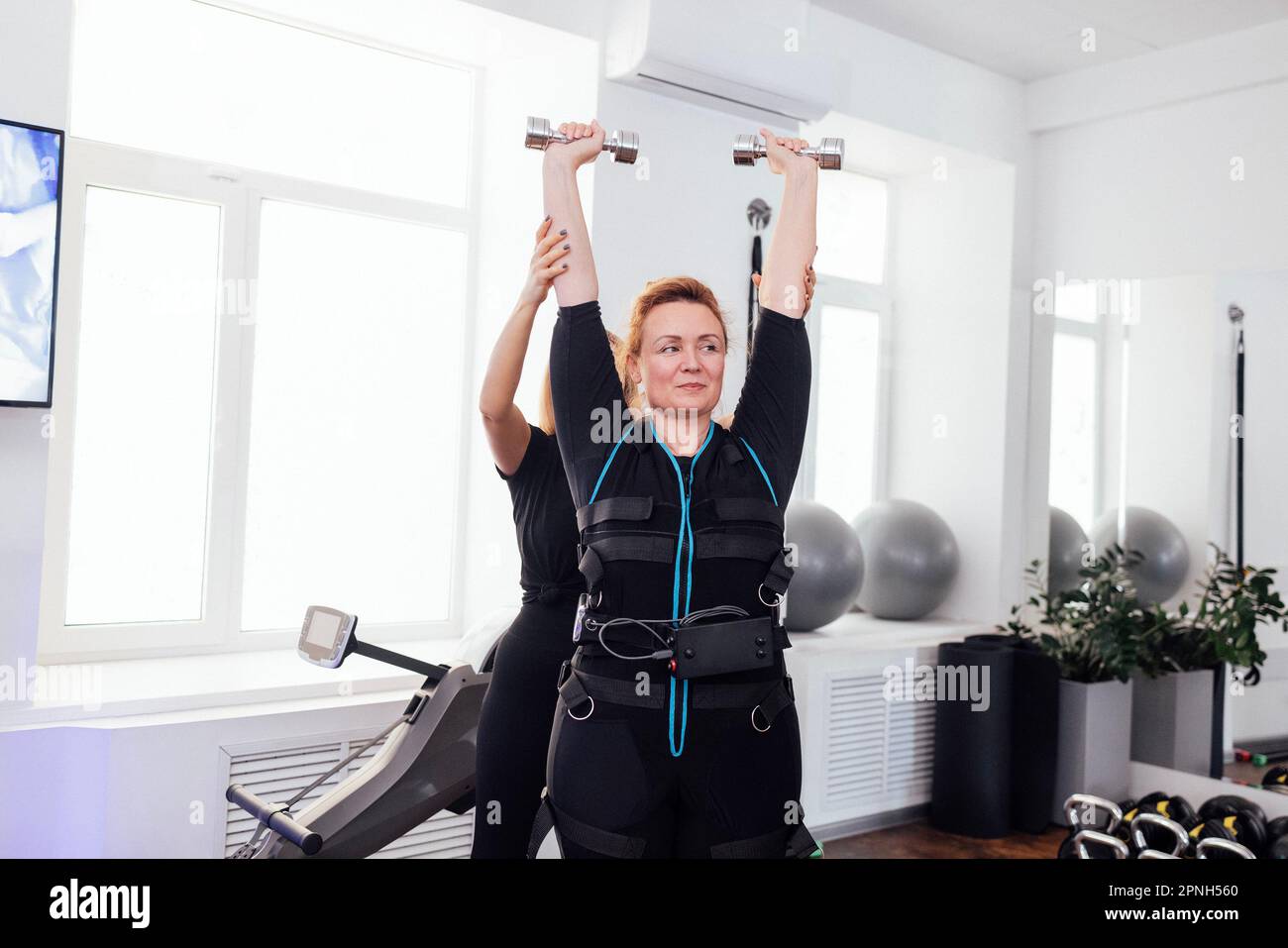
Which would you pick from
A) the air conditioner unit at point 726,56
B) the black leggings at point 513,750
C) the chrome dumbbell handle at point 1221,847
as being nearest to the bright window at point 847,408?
the air conditioner unit at point 726,56

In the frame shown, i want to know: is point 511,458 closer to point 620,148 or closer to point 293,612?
point 620,148

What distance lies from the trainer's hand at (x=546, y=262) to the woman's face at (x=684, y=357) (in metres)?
0.17

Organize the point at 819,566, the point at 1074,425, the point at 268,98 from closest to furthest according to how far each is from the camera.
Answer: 1. the point at 268,98
2. the point at 819,566
3. the point at 1074,425

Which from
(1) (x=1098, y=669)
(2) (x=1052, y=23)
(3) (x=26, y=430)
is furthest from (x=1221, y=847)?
(3) (x=26, y=430)

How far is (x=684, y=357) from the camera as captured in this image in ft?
5.01

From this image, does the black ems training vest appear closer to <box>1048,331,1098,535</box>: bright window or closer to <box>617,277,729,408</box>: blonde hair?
<box>617,277,729,408</box>: blonde hair

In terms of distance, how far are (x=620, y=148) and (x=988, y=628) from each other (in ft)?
10.9

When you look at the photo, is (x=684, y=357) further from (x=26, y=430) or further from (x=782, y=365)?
(x=26, y=430)

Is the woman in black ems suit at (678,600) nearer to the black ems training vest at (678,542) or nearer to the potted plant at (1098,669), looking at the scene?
the black ems training vest at (678,542)

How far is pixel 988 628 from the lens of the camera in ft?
14.4

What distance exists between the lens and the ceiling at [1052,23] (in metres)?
3.82

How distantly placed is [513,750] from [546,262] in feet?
3.29

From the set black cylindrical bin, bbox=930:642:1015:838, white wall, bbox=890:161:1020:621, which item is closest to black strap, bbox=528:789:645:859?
black cylindrical bin, bbox=930:642:1015:838
